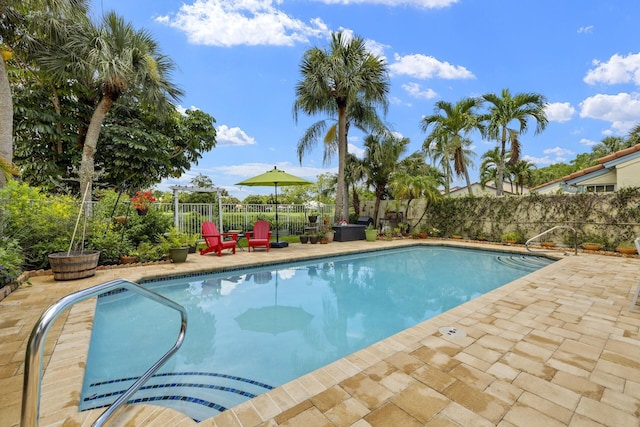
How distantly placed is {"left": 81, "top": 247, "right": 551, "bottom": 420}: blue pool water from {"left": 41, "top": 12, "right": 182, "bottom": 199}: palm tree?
621 cm

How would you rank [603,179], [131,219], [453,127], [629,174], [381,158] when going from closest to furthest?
[131,219]
[629,174]
[603,179]
[381,158]
[453,127]

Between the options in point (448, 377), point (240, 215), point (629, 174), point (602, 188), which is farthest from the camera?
point (602, 188)

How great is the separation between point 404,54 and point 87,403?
16.1m

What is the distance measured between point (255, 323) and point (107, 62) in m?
9.30

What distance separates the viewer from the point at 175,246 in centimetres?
741

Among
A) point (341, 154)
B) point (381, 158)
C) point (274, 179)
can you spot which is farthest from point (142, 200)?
point (381, 158)

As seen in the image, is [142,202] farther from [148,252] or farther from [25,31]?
[25,31]

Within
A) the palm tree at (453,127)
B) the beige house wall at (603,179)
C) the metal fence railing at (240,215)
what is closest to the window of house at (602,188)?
the beige house wall at (603,179)

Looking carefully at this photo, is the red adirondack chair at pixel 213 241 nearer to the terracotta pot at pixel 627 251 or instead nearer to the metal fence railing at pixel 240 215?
the metal fence railing at pixel 240 215

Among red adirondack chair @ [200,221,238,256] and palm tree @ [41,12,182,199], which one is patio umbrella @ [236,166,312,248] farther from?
palm tree @ [41,12,182,199]

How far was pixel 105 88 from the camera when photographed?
978 centimetres

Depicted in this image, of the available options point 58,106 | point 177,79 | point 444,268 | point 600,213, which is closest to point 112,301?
point 444,268

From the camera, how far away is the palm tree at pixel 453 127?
14.8 meters

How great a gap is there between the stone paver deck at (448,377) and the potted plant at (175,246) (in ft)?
10.1
